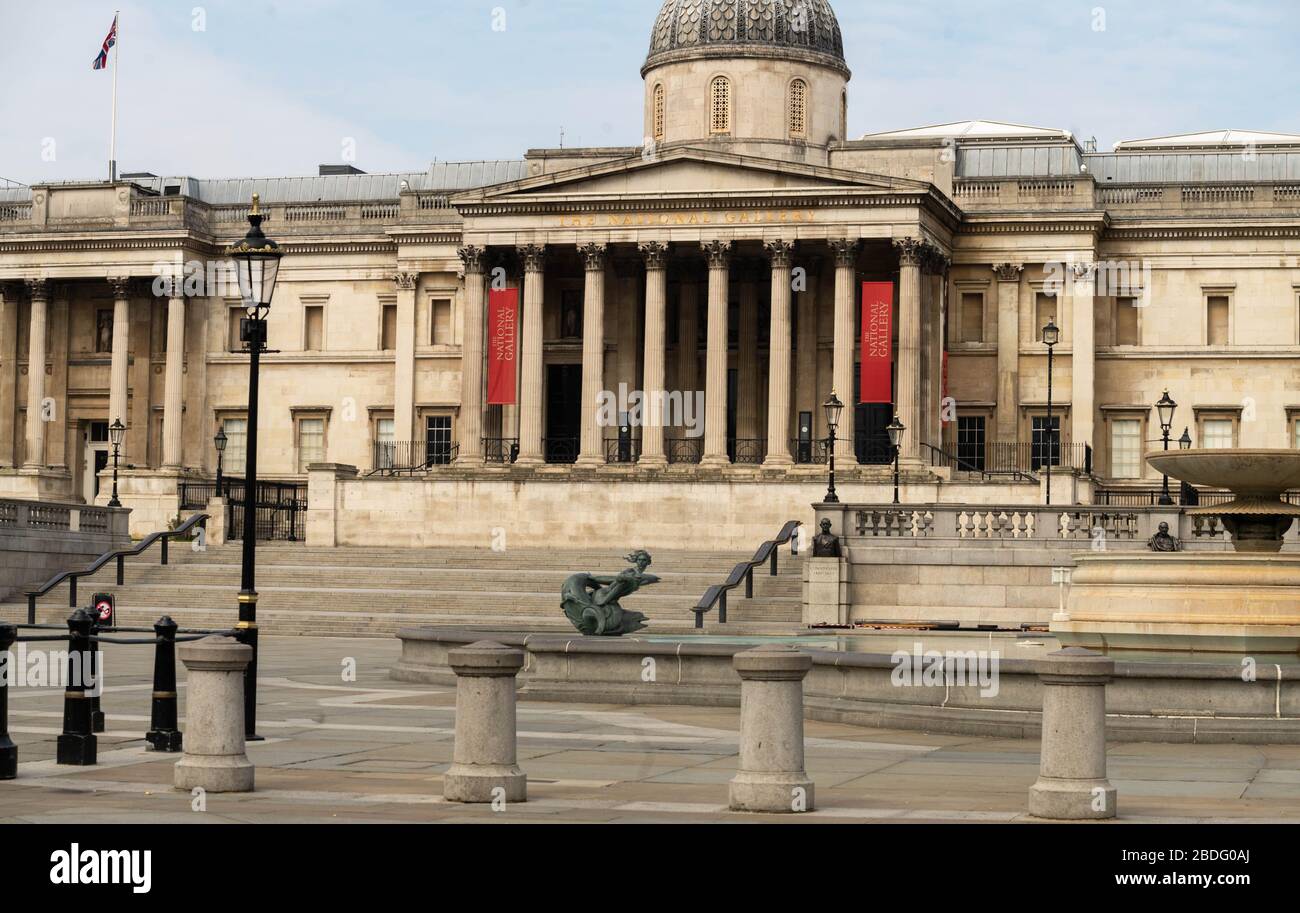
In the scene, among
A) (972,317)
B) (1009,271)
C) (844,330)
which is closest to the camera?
(844,330)

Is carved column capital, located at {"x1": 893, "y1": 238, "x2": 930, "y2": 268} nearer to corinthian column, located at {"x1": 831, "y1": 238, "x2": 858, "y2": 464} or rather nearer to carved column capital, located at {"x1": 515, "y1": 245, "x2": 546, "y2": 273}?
corinthian column, located at {"x1": 831, "y1": 238, "x2": 858, "y2": 464}

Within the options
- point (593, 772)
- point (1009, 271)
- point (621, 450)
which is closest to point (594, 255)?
point (621, 450)

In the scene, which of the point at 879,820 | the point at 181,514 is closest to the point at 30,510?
the point at 181,514

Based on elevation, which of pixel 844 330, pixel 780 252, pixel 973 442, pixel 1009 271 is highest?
pixel 1009 271

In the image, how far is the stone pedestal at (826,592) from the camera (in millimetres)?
45531

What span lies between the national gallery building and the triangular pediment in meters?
0.10

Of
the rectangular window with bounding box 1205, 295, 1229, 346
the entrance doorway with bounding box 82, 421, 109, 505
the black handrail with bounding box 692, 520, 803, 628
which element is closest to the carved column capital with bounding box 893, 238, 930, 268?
the rectangular window with bounding box 1205, 295, 1229, 346

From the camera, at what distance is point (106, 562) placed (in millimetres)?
52094

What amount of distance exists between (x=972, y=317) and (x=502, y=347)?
16130 millimetres

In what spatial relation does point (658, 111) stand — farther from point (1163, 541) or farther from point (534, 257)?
point (1163, 541)

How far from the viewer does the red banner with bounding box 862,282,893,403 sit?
210 ft

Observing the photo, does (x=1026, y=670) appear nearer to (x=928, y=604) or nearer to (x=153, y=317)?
(x=928, y=604)

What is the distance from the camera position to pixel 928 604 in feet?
151

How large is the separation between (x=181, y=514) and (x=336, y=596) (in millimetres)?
18060
